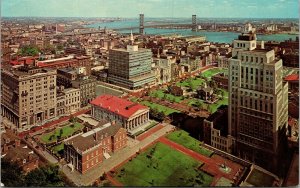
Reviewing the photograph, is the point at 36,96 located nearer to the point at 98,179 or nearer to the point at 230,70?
the point at 98,179

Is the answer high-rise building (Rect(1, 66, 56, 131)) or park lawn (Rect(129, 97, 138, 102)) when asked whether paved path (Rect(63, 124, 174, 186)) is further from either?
high-rise building (Rect(1, 66, 56, 131))

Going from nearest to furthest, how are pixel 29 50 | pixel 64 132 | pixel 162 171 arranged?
pixel 162 171 → pixel 64 132 → pixel 29 50

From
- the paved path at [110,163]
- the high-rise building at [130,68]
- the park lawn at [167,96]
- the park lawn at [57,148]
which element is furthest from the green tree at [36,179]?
the high-rise building at [130,68]

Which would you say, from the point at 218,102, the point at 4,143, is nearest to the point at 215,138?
the point at 218,102

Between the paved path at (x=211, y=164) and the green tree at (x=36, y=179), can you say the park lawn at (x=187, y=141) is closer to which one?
the paved path at (x=211, y=164)

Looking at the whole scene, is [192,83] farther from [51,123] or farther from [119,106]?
[51,123]

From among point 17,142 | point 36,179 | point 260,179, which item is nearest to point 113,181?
point 36,179

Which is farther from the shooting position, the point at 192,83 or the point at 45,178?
the point at 192,83
